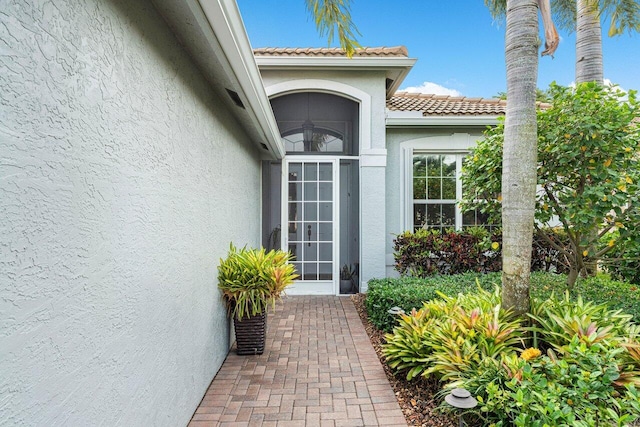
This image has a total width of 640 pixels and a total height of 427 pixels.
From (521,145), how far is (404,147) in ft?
16.1

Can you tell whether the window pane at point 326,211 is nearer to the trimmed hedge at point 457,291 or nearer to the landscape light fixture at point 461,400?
the trimmed hedge at point 457,291

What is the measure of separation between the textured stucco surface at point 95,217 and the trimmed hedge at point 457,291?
311cm

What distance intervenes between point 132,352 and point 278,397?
2.01 meters

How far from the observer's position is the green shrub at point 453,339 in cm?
330

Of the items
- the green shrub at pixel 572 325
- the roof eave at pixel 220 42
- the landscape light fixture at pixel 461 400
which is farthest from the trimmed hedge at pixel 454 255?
the landscape light fixture at pixel 461 400

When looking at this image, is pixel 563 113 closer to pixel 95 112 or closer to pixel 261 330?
pixel 261 330

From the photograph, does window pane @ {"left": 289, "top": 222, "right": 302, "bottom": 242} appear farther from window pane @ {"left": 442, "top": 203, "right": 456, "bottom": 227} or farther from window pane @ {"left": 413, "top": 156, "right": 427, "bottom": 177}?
window pane @ {"left": 442, "top": 203, "right": 456, "bottom": 227}

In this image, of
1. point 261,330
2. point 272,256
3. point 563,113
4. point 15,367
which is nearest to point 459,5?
point 563,113

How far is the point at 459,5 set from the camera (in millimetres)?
12766

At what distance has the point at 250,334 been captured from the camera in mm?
4609

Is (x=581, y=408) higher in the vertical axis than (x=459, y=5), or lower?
lower

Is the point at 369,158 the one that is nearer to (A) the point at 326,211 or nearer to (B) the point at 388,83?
(A) the point at 326,211

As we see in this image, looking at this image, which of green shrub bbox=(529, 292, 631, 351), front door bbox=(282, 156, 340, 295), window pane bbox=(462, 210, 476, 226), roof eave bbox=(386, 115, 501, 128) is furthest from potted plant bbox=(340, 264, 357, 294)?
A: green shrub bbox=(529, 292, 631, 351)

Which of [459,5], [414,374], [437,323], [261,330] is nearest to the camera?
[414,374]
